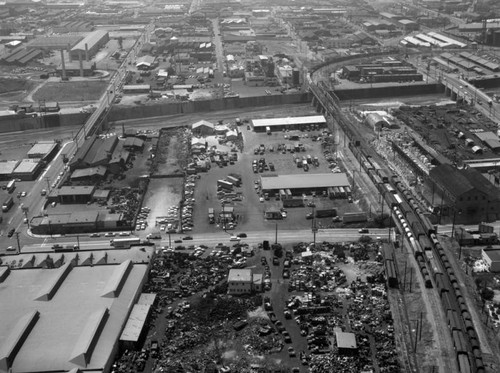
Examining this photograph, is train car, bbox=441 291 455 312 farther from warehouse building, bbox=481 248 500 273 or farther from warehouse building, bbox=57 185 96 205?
warehouse building, bbox=57 185 96 205

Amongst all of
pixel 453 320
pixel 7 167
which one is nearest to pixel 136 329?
pixel 453 320

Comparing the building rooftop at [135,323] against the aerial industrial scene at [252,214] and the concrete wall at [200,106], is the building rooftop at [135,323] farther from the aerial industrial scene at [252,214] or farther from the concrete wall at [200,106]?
the concrete wall at [200,106]

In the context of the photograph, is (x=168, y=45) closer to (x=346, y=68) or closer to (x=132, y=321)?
(x=346, y=68)

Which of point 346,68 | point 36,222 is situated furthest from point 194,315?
point 346,68

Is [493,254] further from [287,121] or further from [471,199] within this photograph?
[287,121]

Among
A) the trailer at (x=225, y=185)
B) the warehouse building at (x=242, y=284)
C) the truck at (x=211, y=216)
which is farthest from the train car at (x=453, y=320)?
the trailer at (x=225, y=185)

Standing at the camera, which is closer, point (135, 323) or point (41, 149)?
point (135, 323)

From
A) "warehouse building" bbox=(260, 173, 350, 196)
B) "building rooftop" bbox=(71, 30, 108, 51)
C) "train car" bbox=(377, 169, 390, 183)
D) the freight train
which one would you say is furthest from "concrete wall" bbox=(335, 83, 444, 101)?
"building rooftop" bbox=(71, 30, 108, 51)
